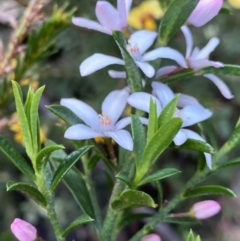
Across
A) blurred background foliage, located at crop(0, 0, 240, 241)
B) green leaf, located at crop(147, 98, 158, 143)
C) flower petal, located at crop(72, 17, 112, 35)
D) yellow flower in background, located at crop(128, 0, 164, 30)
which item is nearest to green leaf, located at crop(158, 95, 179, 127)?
green leaf, located at crop(147, 98, 158, 143)

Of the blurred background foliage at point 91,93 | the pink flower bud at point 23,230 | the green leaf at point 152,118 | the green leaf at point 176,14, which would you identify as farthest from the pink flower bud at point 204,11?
the blurred background foliage at point 91,93

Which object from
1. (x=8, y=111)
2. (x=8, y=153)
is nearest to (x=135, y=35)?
(x=8, y=153)

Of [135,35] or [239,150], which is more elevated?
[135,35]

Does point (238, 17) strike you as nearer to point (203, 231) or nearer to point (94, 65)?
point (203, 231)

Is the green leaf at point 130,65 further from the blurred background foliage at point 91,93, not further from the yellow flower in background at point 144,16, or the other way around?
the yellow flower in background at point 144,16

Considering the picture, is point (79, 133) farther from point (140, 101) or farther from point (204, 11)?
point (204, 11)

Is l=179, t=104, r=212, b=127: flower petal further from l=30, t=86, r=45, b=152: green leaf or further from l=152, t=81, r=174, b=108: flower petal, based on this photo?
l=30, t=86, r=45, b=152: green leaf
